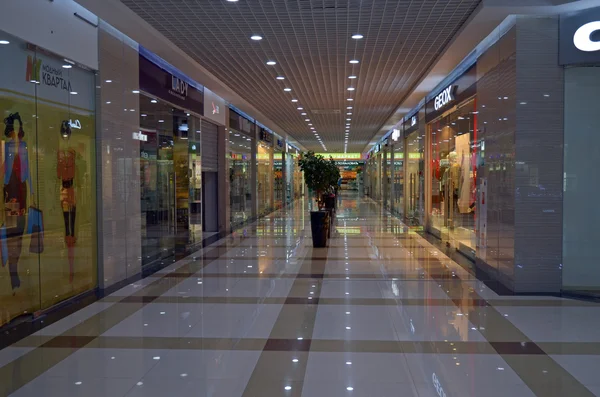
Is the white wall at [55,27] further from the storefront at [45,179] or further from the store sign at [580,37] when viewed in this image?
the store sign at [580,37]

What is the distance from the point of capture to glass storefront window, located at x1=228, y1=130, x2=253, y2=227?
1569 cm

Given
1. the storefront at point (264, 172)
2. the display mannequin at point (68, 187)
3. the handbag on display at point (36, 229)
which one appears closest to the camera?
the handbag on display at point (36, 229)

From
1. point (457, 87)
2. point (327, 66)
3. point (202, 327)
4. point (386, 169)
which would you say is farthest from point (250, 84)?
point (386, 169)

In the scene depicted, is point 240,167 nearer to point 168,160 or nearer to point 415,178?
point 415,178

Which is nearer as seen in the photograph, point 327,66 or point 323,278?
point 323,278

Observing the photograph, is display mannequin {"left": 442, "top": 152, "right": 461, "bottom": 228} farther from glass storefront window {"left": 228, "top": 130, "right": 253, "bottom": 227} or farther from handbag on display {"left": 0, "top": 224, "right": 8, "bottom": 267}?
handbag on display {"left": 0, "top": 224, "right": 8, "bottom": 267}

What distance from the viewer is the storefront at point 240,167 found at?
615 inches

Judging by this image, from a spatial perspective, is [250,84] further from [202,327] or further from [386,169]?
[386,169]

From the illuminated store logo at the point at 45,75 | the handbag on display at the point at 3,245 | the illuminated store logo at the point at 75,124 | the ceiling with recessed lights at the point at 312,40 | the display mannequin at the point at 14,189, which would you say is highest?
the ceiling with recessed lights at the point at 312,40

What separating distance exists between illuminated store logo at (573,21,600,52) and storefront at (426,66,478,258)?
105 inches

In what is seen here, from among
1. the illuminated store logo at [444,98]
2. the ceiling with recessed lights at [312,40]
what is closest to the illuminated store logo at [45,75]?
the ceiling with recessed lights at [312,40]

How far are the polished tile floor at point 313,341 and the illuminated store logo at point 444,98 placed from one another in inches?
167

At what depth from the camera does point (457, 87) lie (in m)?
10.3

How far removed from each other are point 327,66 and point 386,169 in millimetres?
17468
